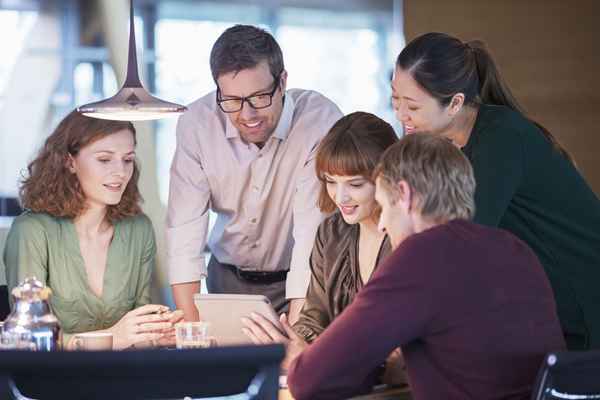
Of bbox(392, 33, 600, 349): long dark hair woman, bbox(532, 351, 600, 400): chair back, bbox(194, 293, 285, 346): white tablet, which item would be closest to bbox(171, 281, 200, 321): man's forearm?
bbox(194, 293, 285, 346): white tablet

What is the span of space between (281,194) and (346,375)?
1.52 m

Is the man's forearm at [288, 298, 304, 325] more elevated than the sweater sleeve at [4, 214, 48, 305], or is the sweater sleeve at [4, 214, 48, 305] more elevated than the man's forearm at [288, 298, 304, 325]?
the sweater sleeve at [4, 214, 48, 305]

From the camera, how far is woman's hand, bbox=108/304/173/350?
8.96ft

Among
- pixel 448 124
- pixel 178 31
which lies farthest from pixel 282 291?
pixel 178 31

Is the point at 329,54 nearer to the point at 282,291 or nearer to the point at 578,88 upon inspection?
the point at 578,88

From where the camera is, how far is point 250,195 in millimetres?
3396

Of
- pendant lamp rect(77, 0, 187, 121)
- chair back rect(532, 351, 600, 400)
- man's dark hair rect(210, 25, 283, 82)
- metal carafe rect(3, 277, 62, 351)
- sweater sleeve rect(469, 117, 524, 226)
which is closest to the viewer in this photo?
chair back rect(532, 351, 600, 400)

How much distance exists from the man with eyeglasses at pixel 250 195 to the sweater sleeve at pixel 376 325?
46.7 inches

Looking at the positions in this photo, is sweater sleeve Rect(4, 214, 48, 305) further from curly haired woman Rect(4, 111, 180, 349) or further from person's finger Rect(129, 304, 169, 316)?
person's finger Rect(129, 304, 169, 316)

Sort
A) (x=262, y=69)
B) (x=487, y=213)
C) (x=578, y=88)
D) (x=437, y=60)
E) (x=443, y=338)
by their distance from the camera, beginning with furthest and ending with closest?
(x=578, y=88) < (x=262, y=69) < (x=437, y=60) < (x=487, y=213) < (x=443, y=338)

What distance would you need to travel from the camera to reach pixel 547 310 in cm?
197

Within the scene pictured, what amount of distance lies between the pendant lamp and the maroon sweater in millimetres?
960

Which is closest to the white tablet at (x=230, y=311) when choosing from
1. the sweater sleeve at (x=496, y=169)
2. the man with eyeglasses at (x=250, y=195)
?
the man with eyeglasses at (x=250, y=195)

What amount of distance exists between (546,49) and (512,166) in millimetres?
3548
